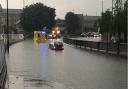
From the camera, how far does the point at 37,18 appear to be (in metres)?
170

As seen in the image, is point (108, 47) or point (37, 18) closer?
point (108, 47)

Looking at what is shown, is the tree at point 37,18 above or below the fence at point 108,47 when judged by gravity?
above

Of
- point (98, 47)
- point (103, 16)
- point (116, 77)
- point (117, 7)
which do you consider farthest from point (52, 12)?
point (116, 77)

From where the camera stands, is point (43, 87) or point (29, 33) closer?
point (43, 87)

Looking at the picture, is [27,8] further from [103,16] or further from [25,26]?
[103,16]

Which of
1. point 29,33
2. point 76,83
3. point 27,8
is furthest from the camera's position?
point 27,8

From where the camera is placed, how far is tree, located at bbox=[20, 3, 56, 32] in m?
168

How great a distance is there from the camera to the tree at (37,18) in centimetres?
16838

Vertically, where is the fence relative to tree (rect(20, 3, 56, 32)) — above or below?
below

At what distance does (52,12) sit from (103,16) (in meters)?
101

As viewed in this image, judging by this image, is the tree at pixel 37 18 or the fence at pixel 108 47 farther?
the tree at pixel 37 18

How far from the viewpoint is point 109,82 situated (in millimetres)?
18516

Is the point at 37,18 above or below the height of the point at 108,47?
above

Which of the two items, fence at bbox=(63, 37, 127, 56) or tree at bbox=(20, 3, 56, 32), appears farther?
tree at bbox=(20, 3, 56, 32)
